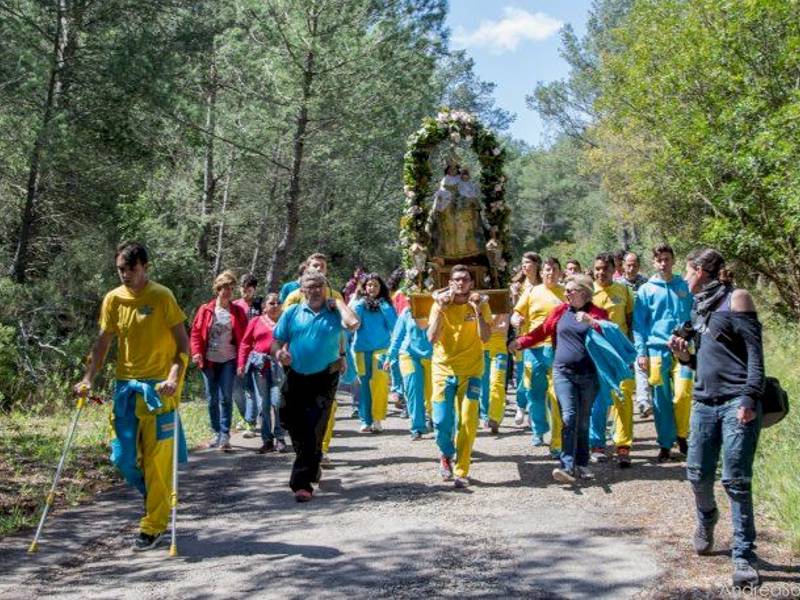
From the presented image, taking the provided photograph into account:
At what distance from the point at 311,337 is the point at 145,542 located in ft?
6.69

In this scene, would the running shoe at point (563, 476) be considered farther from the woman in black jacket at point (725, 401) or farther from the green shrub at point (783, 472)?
the woman in black jacket at point (725, 401)

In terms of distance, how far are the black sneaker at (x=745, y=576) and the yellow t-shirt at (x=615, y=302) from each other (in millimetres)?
4113

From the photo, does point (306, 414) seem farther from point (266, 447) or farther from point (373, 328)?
point (373, 328)

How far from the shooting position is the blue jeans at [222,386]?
29.0 feet

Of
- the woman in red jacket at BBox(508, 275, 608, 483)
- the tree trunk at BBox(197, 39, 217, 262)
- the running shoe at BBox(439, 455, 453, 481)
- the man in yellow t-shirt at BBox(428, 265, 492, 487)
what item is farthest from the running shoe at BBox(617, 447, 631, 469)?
the tree trunk at BBox(197, 39, 217, 262)

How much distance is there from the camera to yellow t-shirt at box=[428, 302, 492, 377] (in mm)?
7074

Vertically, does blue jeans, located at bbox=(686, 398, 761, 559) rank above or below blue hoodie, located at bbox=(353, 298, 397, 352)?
below

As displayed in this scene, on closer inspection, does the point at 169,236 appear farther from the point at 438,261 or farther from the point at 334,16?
the point at 438,261

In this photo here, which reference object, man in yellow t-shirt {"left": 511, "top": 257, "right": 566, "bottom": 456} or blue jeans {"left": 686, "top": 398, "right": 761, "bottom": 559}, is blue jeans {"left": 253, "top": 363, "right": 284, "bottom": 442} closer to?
man in yellow t-shirt {"left": 511, "top": 257, "right": 566, "bottom": 456}

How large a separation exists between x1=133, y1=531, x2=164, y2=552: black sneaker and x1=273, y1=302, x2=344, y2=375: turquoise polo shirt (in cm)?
178

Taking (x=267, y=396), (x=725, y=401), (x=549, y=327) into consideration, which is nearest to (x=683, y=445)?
(x=549, y=327)

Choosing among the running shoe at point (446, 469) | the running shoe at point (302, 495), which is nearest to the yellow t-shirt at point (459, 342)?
the running shoe at point (446, 469)

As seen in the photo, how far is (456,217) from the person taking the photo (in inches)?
452

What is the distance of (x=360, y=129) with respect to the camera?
19.5m
